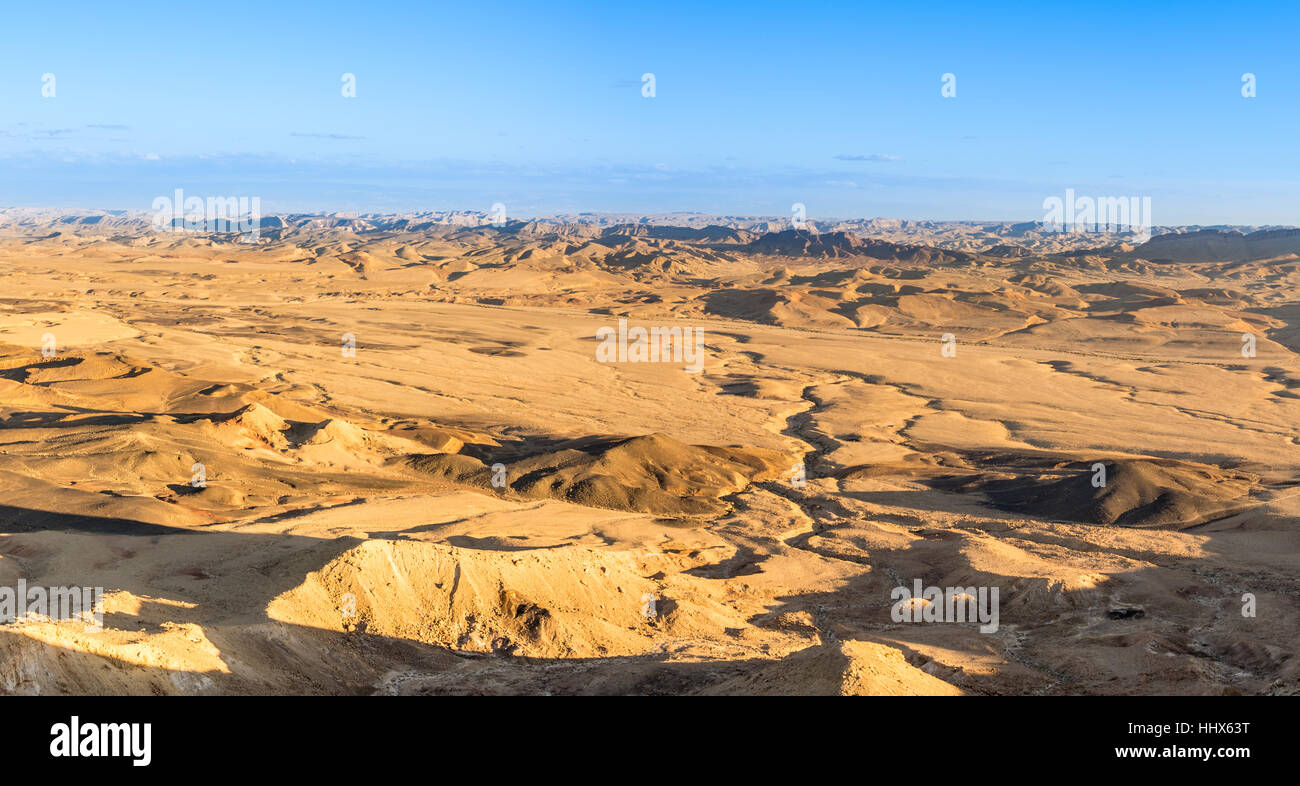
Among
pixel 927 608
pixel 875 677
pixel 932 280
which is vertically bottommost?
pixel 927 608

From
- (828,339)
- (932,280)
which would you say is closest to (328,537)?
(828,339)

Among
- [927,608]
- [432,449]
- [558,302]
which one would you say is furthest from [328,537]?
[558,302]

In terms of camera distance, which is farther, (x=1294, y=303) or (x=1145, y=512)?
(x=1294, y=303)

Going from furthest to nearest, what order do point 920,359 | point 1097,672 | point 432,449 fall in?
point 920,359 < point 432,449 < point 1097,672

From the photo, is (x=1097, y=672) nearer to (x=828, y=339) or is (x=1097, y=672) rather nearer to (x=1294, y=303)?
(x=828, y=339)
